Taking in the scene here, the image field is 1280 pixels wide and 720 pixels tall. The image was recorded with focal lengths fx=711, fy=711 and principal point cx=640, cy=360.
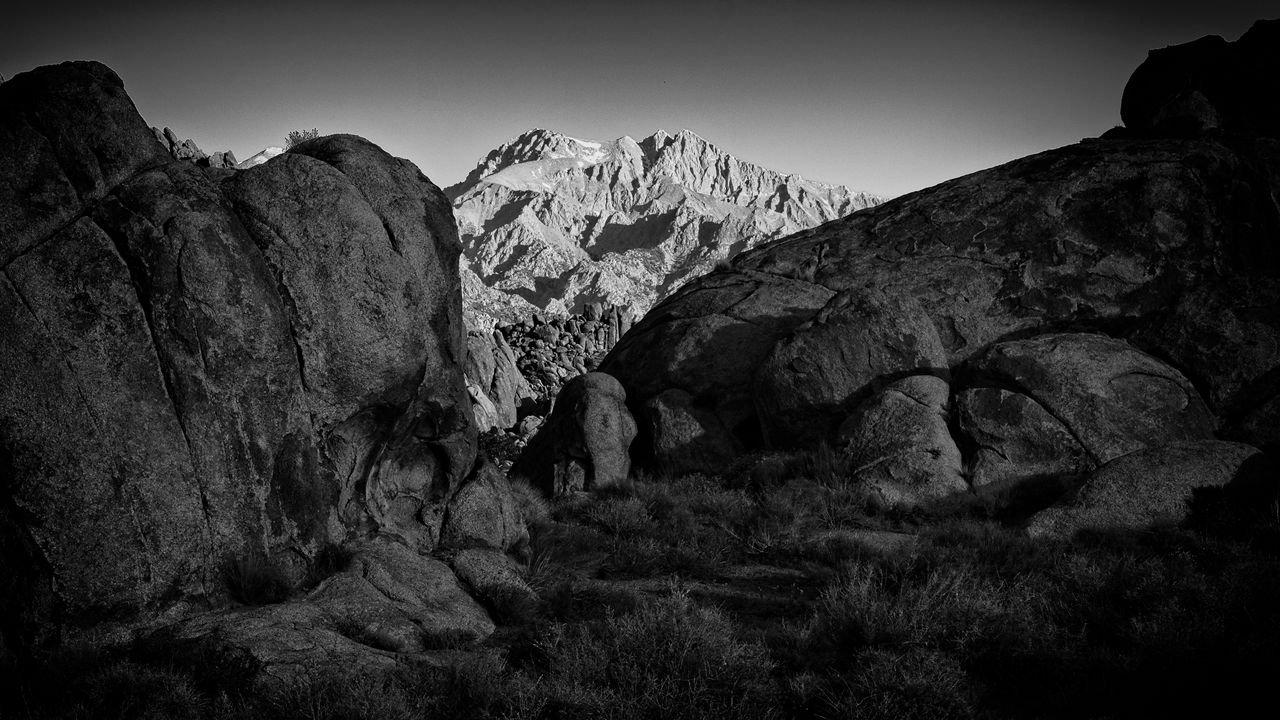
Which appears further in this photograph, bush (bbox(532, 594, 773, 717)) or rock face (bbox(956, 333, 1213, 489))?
rock face (bbox(956, 333, 1213, 489))

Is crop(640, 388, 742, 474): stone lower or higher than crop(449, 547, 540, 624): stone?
higher

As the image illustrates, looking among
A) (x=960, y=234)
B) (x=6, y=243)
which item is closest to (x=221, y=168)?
(x=6, y=243)

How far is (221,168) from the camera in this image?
31.2ft

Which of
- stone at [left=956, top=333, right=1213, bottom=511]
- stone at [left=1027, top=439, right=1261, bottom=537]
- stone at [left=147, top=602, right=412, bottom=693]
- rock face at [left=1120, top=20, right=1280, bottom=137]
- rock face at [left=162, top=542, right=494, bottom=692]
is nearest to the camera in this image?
stone at [left=147, top=602, right=412, bottom=693]

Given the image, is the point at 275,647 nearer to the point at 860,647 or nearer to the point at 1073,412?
the point at 860,647

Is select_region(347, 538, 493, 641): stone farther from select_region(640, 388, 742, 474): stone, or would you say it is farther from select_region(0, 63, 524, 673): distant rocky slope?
select_region(640, 388, 742, 474): stone

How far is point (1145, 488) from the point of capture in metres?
9.91

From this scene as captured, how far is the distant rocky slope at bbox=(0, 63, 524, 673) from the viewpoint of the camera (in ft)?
22.1

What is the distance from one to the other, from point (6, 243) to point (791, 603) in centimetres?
918

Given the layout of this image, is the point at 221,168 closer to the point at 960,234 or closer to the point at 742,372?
the point at 742,372

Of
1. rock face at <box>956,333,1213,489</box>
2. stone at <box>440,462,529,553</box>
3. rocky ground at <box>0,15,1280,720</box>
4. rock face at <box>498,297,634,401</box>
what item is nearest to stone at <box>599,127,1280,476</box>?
rocky ground at <box>0,15,1280,720</box>

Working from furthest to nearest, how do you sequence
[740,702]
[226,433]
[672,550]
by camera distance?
1. [672,550]
2. [226,433]
3. [740,702]

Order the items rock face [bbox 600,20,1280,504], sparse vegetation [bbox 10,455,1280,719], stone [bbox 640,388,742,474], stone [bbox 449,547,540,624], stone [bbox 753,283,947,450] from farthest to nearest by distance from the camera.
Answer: stone [bbox 640,388,742,474], stone [bbox 753,283,947,450], rock face [bbox 600,20,1280,504], stone [bbox 449,547,540,624], sparse vegetation [bbox 10,455,1280,719]

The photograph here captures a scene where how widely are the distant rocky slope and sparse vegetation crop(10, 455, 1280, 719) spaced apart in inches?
29.8
